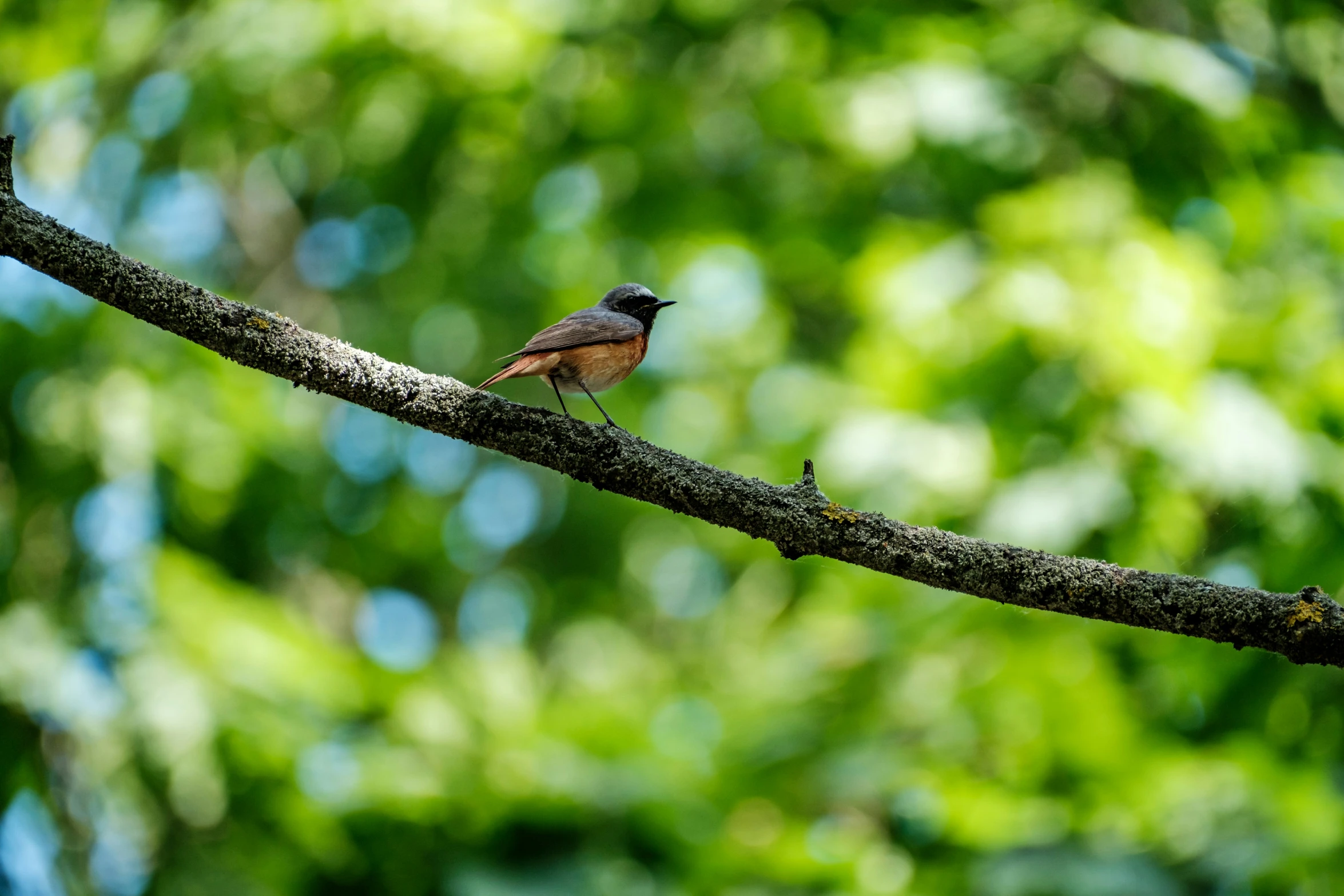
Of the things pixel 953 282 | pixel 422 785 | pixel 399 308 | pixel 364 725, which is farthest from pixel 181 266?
pixel 953 282

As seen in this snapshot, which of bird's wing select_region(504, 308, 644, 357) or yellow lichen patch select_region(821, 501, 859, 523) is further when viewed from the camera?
bird's wing select_region(504, 308, 644, 357)

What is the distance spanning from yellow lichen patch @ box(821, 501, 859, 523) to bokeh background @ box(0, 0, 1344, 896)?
9.13 feet

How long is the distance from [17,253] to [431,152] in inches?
290

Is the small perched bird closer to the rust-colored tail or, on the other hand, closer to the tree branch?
the rust-colored tail

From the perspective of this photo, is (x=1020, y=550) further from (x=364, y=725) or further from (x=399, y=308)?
(x=399, y=308)

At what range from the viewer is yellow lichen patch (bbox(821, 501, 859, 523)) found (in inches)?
104

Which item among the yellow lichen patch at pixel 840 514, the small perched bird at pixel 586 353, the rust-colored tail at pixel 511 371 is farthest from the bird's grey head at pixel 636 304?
the yellow lichen patch at pixel 840 514

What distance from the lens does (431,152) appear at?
9.39m

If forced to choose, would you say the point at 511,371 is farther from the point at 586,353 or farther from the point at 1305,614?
the point at 1305,614

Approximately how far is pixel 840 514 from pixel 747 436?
7.97m

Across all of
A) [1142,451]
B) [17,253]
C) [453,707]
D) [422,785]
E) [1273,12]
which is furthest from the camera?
[1273,12]

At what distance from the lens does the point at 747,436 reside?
10602 millimetres

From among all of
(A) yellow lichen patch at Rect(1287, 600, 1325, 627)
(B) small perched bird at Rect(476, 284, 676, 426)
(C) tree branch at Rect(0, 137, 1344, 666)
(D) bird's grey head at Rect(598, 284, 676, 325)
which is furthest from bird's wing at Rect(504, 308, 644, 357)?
(A) yellow lichen patch at Rect(1287, 600, 1325, 627)

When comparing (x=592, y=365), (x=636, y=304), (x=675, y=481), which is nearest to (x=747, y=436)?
(x=636, y=304)
